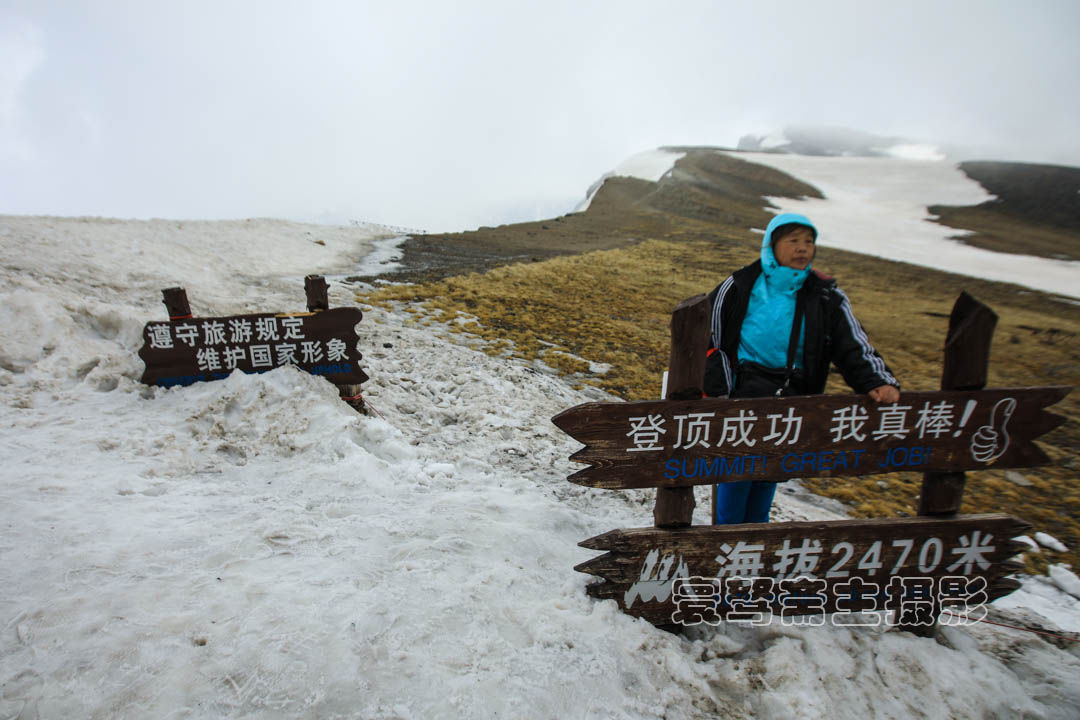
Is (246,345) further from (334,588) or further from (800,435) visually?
(800,435)

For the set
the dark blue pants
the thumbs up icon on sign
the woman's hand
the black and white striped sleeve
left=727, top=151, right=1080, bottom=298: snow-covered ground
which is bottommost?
the dark blue pants

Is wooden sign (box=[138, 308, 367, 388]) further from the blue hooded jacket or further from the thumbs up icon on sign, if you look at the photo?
the thumbs up icon on sign

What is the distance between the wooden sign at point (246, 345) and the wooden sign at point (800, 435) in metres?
3.72

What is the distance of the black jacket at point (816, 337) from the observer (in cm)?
320

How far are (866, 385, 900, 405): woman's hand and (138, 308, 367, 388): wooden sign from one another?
4.76m

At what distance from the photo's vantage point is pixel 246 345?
5.67 meters

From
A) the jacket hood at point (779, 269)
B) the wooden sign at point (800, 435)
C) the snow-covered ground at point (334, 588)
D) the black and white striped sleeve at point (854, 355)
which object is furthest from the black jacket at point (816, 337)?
the snow-covered ground at point (334, 588)

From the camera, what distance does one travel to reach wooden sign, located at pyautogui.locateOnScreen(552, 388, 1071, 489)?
9.85ft

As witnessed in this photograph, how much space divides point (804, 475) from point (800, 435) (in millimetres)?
267

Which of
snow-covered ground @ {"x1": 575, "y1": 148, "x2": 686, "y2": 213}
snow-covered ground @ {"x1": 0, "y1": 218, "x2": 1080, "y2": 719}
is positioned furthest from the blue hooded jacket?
snow-covered ground @ {"x1": 575, "y1": 148, "x2": 686, "y2": 213}

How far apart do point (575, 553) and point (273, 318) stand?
4078 mm

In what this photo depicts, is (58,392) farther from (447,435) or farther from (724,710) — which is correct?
(724,710)

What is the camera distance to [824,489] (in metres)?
6.90

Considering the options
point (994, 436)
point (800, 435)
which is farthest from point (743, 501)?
point (994, 436)
